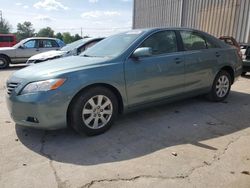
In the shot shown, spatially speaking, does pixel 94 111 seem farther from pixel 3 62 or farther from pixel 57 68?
pixel 3 62

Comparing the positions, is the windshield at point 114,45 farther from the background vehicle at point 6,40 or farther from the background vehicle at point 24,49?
the background vehicle at point 6,40

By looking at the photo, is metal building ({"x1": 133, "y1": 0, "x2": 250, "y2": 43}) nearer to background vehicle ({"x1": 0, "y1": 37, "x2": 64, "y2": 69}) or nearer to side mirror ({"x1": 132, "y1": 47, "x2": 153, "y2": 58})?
background vehicle ({"x1": 0, "y1": 37, "x2": 64, "y2": 69})

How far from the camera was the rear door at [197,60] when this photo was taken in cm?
464

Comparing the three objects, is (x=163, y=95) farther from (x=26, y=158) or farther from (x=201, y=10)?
(x=201, y=10)

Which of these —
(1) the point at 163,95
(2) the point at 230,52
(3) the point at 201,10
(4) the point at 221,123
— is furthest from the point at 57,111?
(3) the point at 201,10

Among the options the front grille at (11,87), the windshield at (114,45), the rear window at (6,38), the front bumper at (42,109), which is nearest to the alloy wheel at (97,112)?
the front bumper at (42,109)

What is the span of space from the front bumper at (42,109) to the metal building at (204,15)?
460 inches

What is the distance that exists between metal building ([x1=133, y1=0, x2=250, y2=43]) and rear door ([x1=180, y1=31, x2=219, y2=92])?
8.73 meters

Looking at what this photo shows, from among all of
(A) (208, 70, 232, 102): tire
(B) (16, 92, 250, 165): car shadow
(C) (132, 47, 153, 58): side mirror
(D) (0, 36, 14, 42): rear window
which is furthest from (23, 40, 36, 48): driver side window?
(C) (132, 47, 153, 58): side mirror

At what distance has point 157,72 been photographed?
13.6 ft

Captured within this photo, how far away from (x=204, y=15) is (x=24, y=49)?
32.9ft

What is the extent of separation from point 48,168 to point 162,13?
1683cm

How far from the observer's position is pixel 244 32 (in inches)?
497

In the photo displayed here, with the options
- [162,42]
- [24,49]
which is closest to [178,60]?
[162,42]
